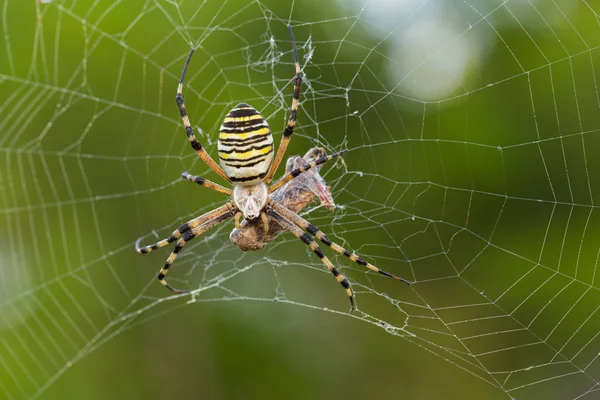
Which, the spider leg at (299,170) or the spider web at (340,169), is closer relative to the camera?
the spider leg at (299,170)

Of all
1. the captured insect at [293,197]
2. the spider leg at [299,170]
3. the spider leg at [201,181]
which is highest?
the spider leg at [201,181]

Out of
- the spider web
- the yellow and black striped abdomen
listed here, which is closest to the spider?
the yellow and black striped abdomen

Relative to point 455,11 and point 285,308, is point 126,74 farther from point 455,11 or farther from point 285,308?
point 455,11

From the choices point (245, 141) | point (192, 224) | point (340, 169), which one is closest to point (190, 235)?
point (192, 224)

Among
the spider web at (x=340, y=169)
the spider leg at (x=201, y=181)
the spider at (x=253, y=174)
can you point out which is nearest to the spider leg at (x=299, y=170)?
the spider at (x=253, y=174)

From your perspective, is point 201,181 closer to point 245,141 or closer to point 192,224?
point 192,224

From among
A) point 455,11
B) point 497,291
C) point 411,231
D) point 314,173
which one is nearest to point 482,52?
point 455,11

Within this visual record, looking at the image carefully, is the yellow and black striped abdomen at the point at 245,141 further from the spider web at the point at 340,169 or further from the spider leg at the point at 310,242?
the spider web at the point at 340,169
